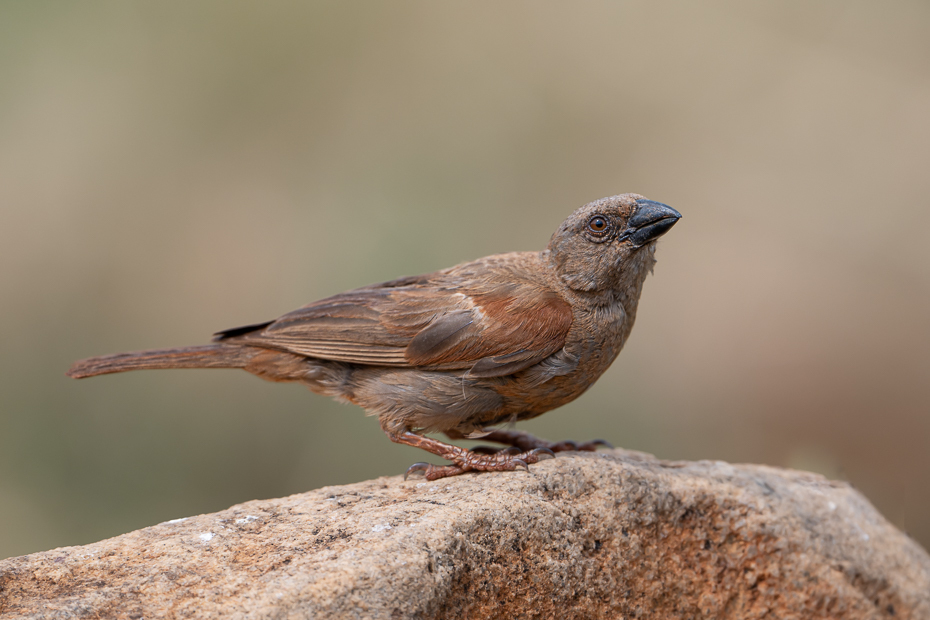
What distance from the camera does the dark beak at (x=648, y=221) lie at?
Answer: 3809 mm

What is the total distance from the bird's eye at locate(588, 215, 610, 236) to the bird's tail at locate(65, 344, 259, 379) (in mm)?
1943

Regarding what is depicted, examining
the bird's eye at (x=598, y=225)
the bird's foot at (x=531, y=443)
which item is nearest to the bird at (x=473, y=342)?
the bird's eye at (x=598, y=225)

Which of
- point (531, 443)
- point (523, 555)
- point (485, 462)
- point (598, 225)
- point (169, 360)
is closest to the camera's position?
point (523, 555)

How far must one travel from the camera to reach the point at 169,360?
13.6 feet

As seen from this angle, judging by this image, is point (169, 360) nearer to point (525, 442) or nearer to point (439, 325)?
point (439, 325)

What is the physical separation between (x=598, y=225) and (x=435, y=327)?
3.23 feet

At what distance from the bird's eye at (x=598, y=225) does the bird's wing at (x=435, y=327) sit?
39 centimetres

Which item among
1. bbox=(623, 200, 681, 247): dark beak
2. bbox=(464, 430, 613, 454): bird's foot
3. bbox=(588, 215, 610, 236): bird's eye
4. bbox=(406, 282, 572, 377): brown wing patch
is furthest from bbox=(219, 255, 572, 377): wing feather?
bbox=(464, 430, 613, 454): bird's foot

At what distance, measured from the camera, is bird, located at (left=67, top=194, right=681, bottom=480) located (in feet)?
12.6

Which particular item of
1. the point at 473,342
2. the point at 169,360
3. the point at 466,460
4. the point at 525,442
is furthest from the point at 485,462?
the point at 169,360

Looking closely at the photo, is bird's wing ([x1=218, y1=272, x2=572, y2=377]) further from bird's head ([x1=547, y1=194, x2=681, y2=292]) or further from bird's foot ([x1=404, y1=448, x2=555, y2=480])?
bird's foot ([x1=404, y1=448, x2=555, y2=480])

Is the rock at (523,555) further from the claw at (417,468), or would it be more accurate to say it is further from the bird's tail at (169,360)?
the bird's tail at (169,360)

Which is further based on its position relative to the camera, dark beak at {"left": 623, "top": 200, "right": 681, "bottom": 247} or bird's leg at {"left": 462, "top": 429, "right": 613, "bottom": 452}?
bird's leg at {"left": 462, "top": 429, "right": 613, "bottom": 452}

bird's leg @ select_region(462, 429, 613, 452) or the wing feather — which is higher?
the wing feather
